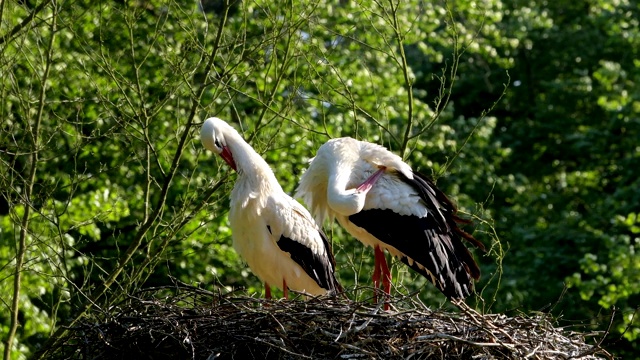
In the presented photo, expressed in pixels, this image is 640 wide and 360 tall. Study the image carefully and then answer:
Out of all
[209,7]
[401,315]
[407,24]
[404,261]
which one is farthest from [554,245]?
[401,315]

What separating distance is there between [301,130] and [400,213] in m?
5.87

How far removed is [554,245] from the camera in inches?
769

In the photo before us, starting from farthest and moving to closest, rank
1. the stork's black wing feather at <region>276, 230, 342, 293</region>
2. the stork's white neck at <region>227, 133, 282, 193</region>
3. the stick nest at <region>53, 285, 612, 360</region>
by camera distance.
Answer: the stork's black wing feather at <region>276, 230, 342, 293</region> < the stork's white neck at <region>227, 133, 282, 193</region> < the stick nest at <region>53, 285, 612, 360</region>

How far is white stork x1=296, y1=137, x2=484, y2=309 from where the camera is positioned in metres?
9.38

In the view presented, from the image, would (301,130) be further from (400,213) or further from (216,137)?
(216,137)

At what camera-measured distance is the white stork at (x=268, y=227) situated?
9000 mm

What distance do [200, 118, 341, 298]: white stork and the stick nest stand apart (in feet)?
4.53

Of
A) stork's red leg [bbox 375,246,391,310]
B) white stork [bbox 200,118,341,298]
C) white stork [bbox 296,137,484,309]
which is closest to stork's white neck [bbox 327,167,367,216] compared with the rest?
white stork [bbox 296,137,484,309]

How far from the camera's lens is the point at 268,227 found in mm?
9188

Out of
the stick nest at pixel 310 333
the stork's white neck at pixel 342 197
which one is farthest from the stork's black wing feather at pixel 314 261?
the stick nest at pixel 310 333

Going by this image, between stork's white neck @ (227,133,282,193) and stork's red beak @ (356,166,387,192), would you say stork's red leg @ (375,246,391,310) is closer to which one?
stork's red beak @ (356,166,387,192)

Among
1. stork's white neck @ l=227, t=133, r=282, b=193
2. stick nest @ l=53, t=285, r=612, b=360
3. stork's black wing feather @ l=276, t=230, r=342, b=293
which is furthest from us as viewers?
stork's black wing feather @ l=276, t=230, r=342, b=293

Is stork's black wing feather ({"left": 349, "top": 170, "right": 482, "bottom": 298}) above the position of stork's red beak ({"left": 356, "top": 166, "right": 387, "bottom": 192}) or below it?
below

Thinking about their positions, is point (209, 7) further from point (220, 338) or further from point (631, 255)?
point (220, 338)
